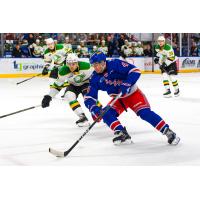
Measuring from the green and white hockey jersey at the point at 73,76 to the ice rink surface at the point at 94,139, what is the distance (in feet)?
1.38

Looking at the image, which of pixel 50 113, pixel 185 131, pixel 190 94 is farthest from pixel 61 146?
pixel 190 94

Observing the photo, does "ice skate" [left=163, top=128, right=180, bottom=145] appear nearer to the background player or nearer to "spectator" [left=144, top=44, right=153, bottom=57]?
the background player

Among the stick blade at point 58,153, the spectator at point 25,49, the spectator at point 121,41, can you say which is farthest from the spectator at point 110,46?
the stick blade at point 58,153

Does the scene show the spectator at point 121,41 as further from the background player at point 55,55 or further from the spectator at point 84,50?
the background player at point 55,55

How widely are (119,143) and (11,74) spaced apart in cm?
830

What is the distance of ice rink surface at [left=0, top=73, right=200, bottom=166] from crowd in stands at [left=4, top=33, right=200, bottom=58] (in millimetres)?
5403

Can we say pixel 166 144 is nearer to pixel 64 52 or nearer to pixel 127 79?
pixel 127 79

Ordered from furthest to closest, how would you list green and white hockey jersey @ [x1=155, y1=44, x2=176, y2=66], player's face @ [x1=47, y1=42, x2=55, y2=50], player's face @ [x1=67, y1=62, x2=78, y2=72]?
1. green and white hockey jersey @ [x1=155, y1=44, x2=176, y2=66]
2. player's face @ [x1=47, y1=42, x2=55, y2=50]
3. player's face @ [x1=67, y1=62, x2=78, y2=72]

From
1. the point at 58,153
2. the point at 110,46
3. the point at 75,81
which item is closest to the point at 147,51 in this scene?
the point at 110,46

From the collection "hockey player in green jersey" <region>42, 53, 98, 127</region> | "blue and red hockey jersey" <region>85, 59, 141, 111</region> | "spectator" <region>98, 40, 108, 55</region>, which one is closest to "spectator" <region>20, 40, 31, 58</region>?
"spectator" <region>98, 40, 108, 55</region>

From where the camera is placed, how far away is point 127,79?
3488mm

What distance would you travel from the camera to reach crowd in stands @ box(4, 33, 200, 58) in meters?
11.5

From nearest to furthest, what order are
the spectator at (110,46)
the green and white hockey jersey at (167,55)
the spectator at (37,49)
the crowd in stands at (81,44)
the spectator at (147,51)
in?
the green and white hockey jersey at (167,55), the crowd in stands at (81,44), the spectator at (37,49), the spectator at (110,46), the spectator at (147,51)

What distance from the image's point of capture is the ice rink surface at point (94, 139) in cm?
319
